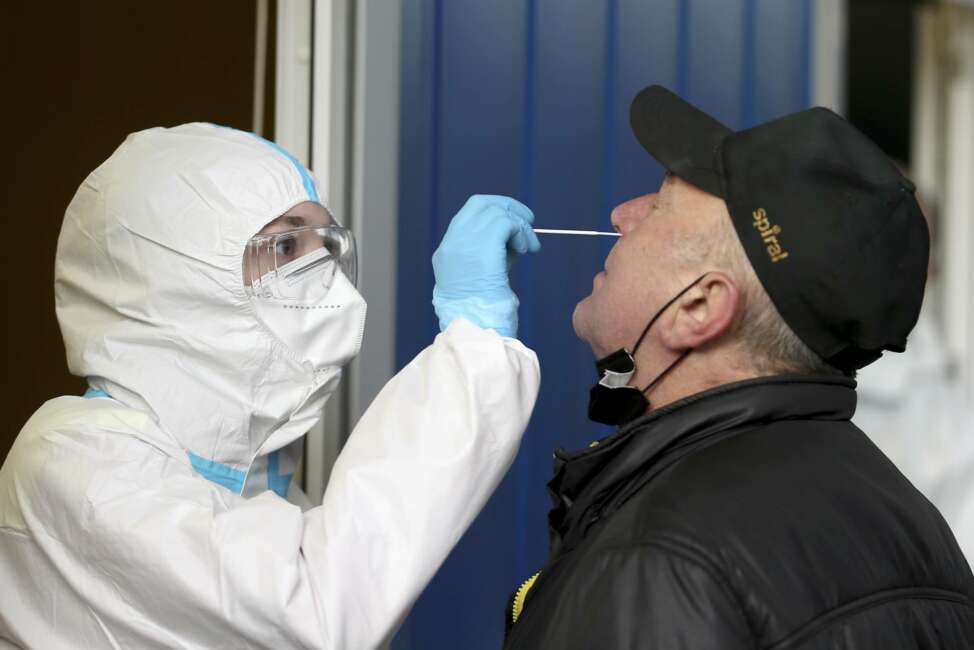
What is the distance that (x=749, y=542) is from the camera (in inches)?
42.5

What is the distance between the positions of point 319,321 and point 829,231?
821 mm

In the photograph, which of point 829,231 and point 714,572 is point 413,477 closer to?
point 714,572

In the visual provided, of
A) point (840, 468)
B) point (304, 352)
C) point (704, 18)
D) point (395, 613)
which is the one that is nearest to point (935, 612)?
point (840, 468)

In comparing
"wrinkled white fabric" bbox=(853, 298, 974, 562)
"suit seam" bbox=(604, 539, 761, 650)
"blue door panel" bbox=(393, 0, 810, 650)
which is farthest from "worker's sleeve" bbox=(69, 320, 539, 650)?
"wrinkled white fabric" bbox=(853, 298, 974, 562)

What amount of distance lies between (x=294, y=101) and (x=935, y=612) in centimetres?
136

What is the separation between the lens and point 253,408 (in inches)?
66.7

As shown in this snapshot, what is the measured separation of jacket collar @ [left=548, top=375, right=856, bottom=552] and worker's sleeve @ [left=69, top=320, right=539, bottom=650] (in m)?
0.22

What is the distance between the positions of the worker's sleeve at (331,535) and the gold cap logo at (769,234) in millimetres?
402

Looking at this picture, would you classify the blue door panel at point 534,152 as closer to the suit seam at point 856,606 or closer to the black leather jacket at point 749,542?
the black leather jacket at point 749,542

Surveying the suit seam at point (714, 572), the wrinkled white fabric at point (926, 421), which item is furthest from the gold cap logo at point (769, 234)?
the wrinkled white fabric at point (926, 421)

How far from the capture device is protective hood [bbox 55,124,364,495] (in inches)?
63.9

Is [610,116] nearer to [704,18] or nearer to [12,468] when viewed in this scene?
[704,18]

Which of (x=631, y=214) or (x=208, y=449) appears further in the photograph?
(x=208, y=449)

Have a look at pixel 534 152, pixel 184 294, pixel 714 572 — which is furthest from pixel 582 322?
pixel 534 152
